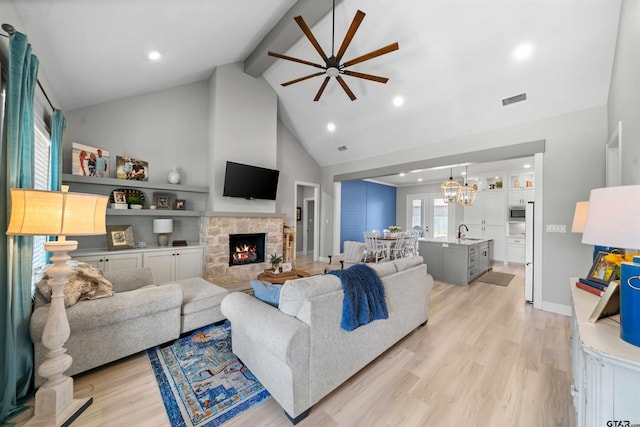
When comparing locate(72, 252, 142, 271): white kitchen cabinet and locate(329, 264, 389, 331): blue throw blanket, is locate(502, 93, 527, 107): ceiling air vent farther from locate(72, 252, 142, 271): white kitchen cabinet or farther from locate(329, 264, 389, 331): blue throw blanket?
locate(72, 252, 142, 271): white kitchen cabinet

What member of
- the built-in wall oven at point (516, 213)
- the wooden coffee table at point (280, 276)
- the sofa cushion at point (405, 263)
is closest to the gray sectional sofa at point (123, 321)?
the wooden coffee table at point (280, 276)

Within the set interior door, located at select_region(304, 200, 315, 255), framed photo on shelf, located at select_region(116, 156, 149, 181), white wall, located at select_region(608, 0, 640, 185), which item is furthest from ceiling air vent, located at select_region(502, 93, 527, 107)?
framed photo on shelf, located at select_region(116, 156, 149, 181)

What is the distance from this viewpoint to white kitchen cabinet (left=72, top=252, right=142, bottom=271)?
11.2 feet

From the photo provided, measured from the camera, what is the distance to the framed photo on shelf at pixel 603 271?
5.34ft

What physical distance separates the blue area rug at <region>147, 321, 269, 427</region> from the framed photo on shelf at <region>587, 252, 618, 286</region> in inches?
98.2

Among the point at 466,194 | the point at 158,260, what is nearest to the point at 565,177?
the point at 466,194

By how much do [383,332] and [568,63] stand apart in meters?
4.03

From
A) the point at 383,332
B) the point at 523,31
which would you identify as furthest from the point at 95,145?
the point at 523,31

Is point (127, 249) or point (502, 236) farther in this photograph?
point (502, 236)

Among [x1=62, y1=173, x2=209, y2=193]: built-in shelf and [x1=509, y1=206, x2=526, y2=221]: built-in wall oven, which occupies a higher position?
[x1=62, y1=173, x2=209, y2=193]: built-in shelf

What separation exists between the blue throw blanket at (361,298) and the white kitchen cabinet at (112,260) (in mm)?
3427

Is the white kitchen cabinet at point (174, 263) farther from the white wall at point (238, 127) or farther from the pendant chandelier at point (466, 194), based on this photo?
the pendant chandelier at point (466, 194)

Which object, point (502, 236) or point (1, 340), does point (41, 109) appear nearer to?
point (1, 340)

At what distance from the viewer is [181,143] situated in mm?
Result: 4820
